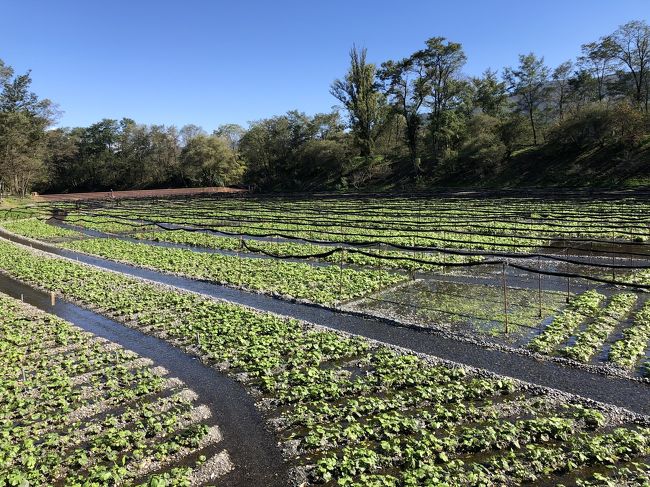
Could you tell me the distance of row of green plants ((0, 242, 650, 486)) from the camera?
5.39 metres

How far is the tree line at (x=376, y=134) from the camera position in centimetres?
5497

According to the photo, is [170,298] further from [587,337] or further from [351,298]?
[587,337]

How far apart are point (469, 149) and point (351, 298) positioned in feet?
169

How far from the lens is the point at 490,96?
67375mm

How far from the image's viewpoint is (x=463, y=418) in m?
6.48

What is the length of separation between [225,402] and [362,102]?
231ft

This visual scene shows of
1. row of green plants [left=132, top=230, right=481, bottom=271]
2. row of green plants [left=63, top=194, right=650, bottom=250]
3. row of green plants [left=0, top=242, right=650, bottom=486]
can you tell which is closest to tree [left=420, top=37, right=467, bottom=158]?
row of green plants [left=63, top=194, right=650, bottom=250]

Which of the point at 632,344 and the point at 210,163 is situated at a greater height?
the point at 210,163

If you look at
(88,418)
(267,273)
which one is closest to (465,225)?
(267,273)

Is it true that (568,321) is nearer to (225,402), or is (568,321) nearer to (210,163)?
(225,402)

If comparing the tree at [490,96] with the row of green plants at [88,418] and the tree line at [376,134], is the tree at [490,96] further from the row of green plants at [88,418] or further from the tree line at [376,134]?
the row of green plants at [88,418]

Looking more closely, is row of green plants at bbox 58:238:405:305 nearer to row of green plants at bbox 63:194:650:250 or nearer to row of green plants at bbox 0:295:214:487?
row of green plants at bbox 63:194:650:250

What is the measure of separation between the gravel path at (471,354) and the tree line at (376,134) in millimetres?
47624

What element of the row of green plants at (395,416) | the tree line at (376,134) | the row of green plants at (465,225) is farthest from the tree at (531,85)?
the row of green plants at (395,416)
